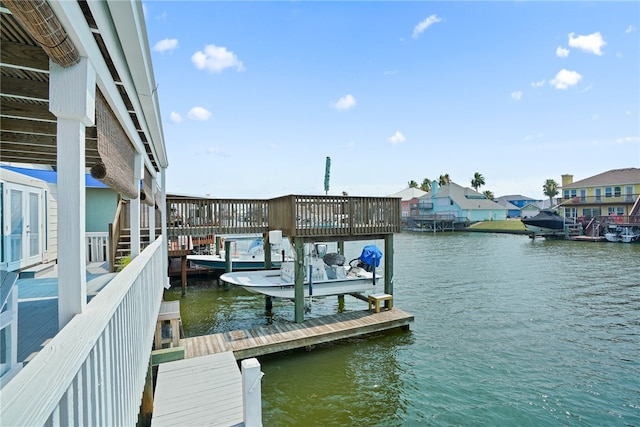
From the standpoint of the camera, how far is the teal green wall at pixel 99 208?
12.9 m

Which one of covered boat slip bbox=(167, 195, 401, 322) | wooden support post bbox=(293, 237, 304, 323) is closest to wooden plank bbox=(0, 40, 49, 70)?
covered boat slip bbox=(167, 195, 401, 322)

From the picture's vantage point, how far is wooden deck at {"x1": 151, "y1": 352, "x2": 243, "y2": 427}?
4930 mm

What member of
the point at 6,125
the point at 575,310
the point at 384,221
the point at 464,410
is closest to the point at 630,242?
the point at 575,310

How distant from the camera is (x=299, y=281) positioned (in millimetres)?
9641

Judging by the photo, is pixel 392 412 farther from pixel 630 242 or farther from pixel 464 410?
pixel 630 242

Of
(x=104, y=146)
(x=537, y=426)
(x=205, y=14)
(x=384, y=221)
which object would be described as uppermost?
(x=205, y=14)

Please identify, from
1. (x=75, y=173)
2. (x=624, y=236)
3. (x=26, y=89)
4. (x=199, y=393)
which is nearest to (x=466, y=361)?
(x=199, y=393)

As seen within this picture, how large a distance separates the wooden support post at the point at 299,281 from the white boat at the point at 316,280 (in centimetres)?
61

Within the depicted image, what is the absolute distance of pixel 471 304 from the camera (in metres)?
13.8

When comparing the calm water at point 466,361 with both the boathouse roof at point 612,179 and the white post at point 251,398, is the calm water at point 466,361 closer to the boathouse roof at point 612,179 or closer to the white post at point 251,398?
the white post at point 251,398

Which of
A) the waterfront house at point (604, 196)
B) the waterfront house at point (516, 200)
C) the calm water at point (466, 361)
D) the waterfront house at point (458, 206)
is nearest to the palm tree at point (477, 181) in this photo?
A: the waterfront house at point (516, 200)

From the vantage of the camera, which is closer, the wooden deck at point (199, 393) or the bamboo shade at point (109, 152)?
the bamboo shade at point (109, 152)

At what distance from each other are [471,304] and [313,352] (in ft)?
26.1

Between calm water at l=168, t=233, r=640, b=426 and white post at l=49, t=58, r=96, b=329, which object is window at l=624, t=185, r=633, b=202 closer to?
calm water at l=168, t=233, r=640, b=426
